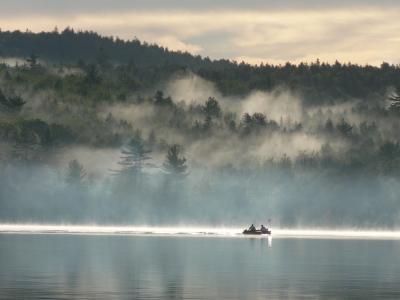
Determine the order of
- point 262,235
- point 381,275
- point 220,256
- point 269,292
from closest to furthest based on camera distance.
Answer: point 269,292
point 381,275
point 220,256
point 262,235

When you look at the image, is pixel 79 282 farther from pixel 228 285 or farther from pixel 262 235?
pixel 262 235

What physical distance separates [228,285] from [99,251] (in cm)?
4417

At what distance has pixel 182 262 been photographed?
95375 mm

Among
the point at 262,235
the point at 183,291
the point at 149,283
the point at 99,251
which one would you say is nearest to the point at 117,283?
the point at 149,283

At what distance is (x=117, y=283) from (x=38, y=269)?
13.1 m

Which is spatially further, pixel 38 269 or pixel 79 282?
pixel 38 269

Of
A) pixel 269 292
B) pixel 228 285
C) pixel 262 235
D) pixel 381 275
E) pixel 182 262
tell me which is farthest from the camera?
pixel 262 235

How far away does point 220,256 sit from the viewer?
107 meters

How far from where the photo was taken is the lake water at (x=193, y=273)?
6637cm

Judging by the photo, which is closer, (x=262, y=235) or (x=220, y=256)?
(x=220, y=256)

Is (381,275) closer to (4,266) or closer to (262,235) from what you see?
(4,266)

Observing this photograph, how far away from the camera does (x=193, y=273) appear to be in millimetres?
82125

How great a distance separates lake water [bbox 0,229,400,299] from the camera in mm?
66369

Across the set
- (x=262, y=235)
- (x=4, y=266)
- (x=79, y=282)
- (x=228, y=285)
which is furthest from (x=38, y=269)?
(x=262, y=235)
